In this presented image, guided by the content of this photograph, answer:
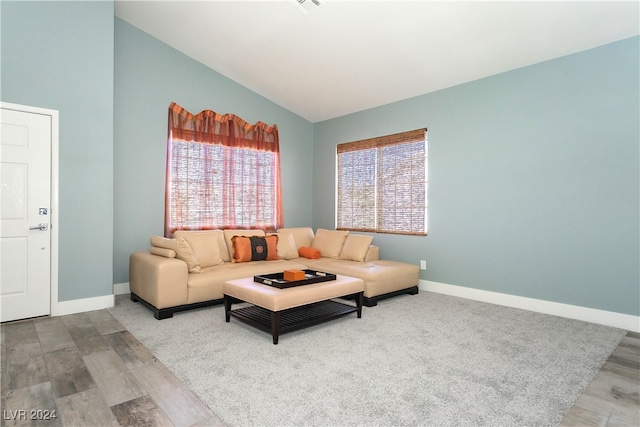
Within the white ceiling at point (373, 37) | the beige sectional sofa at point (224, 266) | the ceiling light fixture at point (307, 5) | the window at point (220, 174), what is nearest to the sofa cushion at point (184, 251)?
the beige sectional sofa at point (224, 266)

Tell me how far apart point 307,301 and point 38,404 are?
6.24 feet

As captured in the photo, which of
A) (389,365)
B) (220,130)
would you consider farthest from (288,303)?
(220,130)

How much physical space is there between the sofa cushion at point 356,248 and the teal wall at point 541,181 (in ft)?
1.97

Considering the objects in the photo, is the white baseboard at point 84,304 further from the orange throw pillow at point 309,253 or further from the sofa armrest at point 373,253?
the sofa armrest at point 373,253

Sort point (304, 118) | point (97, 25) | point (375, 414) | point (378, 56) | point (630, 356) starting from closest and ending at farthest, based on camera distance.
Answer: point (375, 414)
point (630, 356)
point (97, 25)
point (378, 56)
point (304, 118)

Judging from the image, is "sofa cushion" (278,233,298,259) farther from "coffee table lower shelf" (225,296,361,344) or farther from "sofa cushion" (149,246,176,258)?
"sofa cushion" (149,246,176,258)

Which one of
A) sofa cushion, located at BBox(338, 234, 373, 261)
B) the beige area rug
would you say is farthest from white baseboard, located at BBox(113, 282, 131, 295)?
sofa cushion, located at BBox(338, 234, 373, 261)

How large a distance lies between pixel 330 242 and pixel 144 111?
10.3 ft

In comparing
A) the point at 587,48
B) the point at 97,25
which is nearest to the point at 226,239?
the point at 97,25

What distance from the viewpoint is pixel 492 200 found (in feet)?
13.9

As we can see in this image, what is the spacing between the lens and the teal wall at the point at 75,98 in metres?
3.39

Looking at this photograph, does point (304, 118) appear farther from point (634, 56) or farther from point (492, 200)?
point (634, 56)

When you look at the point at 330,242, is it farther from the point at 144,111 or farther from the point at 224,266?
the point at 144,111

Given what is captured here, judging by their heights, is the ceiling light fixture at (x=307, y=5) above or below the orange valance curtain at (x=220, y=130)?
above
